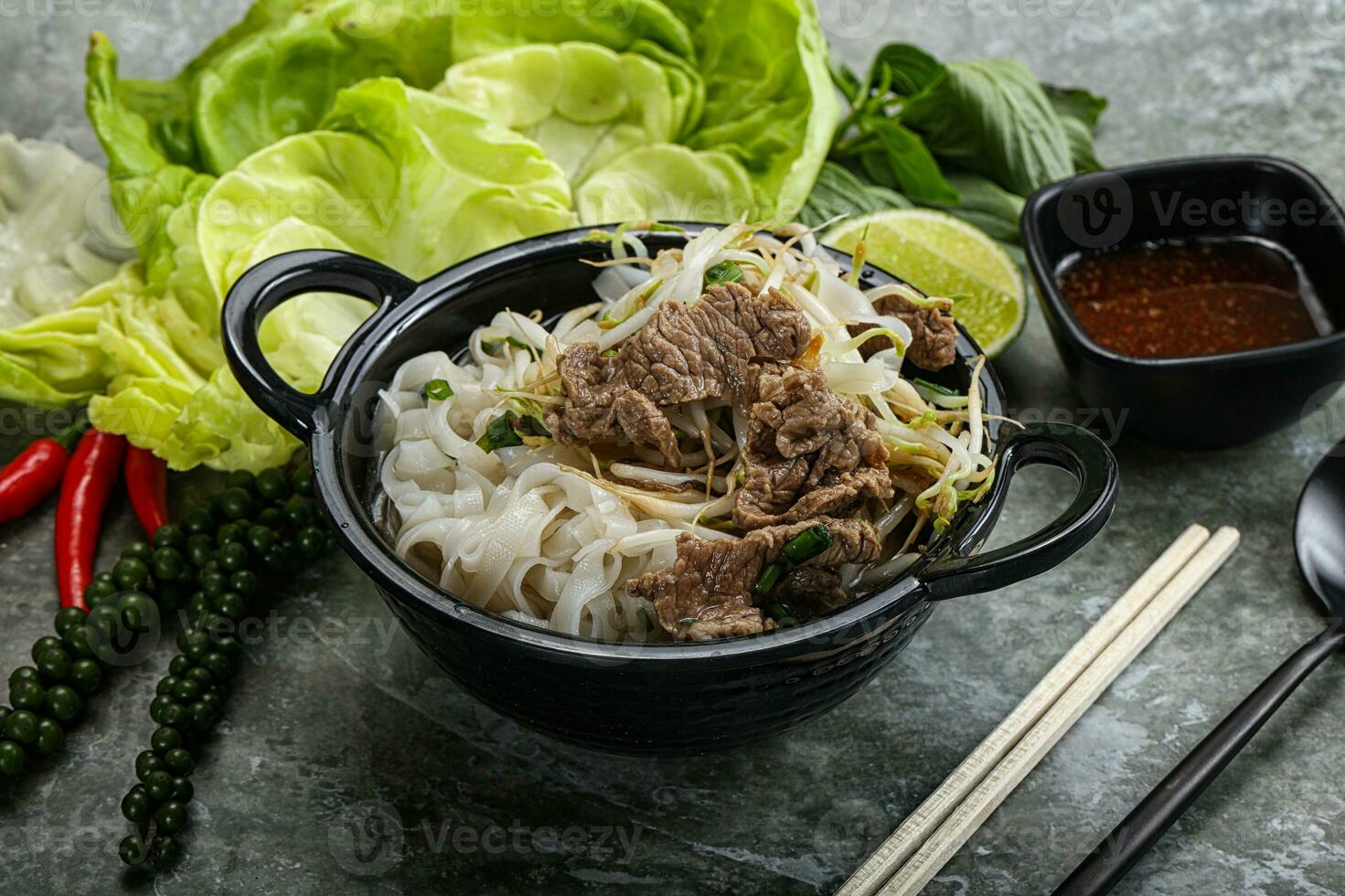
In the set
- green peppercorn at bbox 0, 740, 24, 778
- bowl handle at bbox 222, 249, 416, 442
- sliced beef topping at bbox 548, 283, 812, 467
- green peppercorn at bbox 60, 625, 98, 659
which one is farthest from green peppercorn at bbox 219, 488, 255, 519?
sliced beef topping at bbox 548, 283, 812, 467

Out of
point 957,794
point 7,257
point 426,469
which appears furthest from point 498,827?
point 7,257

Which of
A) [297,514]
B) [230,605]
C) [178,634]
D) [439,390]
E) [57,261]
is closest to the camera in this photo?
[439,390]

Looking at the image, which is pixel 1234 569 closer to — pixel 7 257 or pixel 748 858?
pixel 748 858

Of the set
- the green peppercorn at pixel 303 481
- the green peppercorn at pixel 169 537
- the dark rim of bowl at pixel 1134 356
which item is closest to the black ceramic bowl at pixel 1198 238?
the dark rim of bowl at pixel 1134 356

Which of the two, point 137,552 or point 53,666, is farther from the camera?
point 137,552

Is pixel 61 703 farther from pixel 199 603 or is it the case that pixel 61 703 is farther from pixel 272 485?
pixel 272 485

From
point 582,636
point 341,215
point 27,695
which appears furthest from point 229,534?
point 582,636
